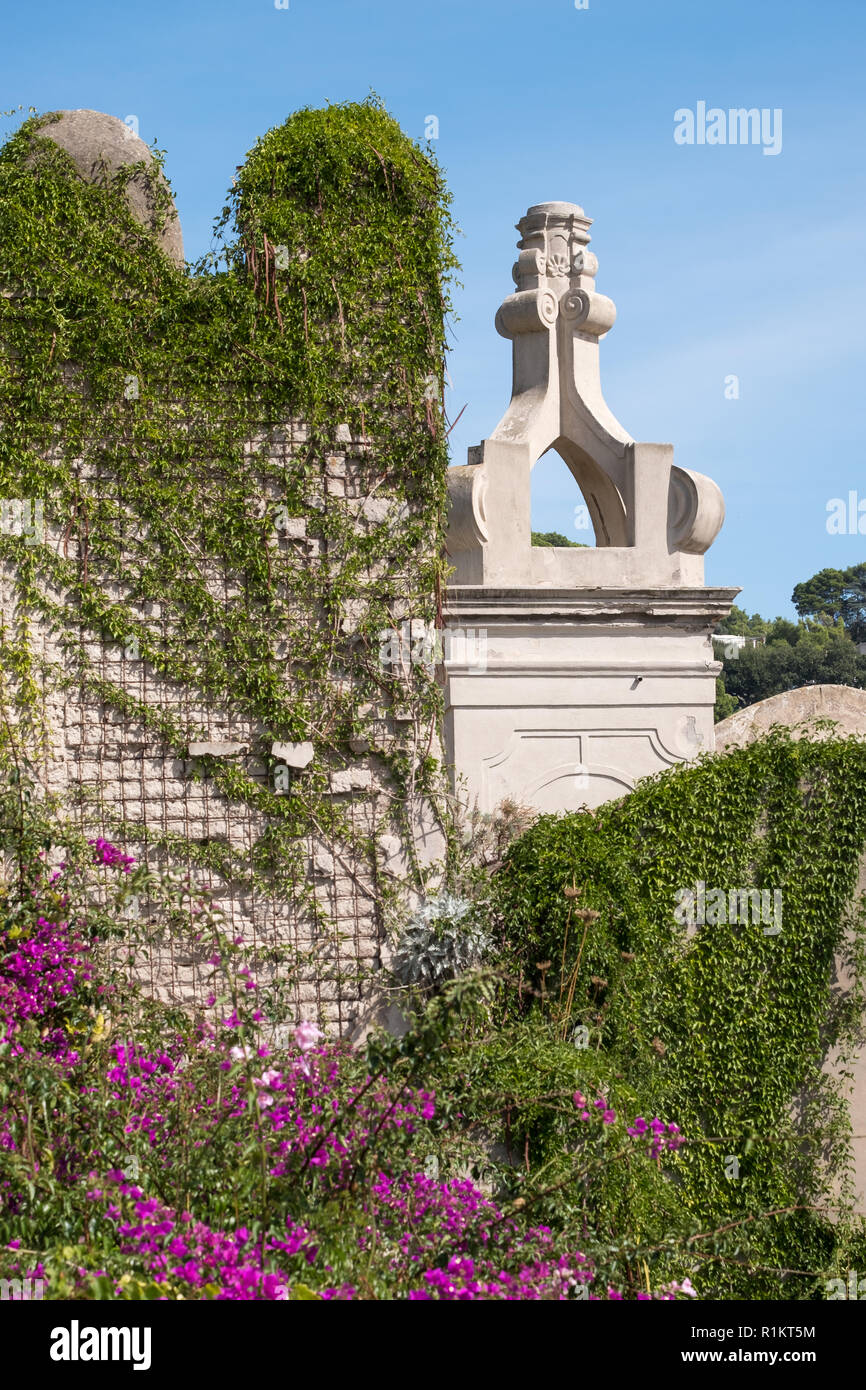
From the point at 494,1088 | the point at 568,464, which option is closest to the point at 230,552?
the point at 494,1088

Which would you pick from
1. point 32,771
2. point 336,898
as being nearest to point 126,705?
point 32,771

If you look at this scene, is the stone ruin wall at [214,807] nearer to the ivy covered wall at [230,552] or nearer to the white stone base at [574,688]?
the ivy covered wall at [230,552]

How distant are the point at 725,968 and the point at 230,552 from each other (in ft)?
11.5

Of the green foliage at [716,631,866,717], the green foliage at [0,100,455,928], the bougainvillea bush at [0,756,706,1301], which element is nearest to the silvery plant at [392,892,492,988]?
the green foliage at [0,100,455,928]

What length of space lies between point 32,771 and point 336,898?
1683mm

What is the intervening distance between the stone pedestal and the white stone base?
1cm

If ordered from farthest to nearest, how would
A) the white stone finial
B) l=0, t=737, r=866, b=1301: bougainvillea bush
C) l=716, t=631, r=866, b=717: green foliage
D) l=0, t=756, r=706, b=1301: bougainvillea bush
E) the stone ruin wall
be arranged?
l=716, t=631, r=866, b=717: green foliage, the white stone finial, the stone ruin wall, l=0, t=737, r=866, b=1301: bougainvillea bush, l=0, t=756, r=706, b=1301: bougainvillea bush

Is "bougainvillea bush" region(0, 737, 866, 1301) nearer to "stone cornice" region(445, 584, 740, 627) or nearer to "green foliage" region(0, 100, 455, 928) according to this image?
"green foliage" region(0, 100, 455, 928)

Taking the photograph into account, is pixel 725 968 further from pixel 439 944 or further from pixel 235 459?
pixel 235 459

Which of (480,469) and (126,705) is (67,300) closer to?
(126,705)

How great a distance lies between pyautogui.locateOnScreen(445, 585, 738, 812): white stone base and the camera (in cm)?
846

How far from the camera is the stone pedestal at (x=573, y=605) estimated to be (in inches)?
335
